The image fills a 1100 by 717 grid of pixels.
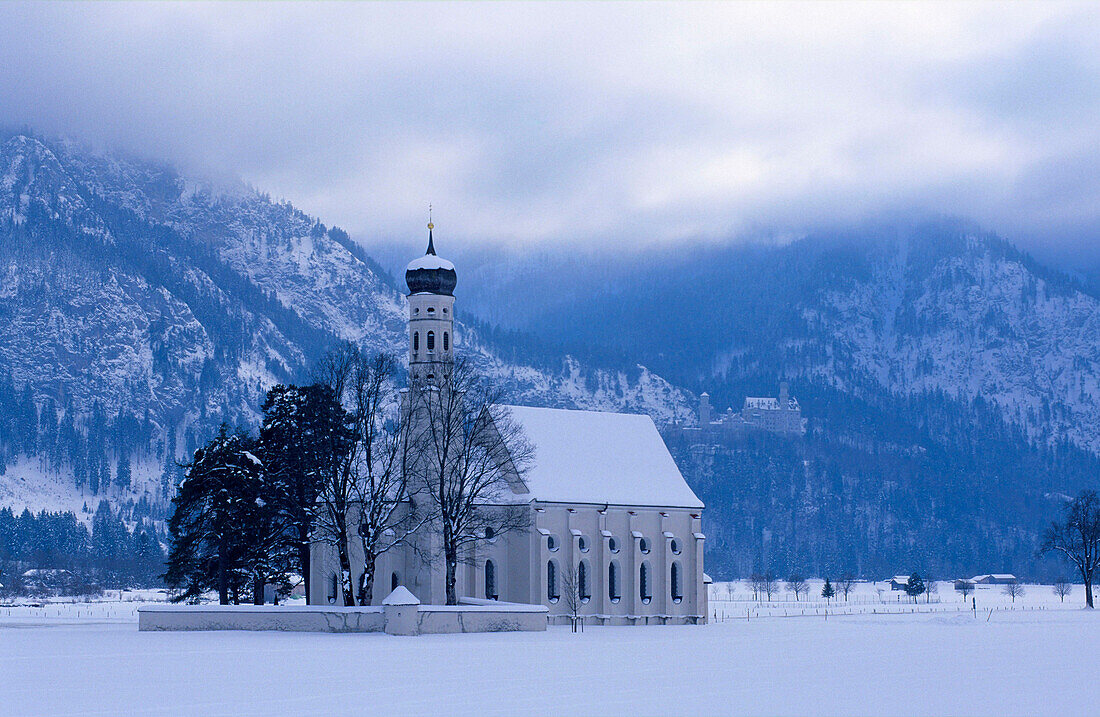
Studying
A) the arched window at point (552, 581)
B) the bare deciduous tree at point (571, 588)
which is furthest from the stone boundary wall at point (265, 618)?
the arched window at point (552, 581)

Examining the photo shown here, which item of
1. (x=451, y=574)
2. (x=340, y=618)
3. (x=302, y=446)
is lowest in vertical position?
(x=340, y=618)

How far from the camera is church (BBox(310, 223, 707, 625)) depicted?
284 ft

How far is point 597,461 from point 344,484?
70.6 ft

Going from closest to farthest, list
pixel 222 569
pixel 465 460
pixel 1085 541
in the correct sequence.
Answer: pixel 222 569, pixel 465 460, pixel 1085 541

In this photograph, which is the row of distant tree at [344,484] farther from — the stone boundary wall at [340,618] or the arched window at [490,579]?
the stone boundary wall at [340,618]

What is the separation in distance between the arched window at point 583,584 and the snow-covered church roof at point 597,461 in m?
4.11

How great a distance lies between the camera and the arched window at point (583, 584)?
294 ft

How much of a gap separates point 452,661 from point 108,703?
16577 mm

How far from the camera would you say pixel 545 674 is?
46188 millimetres

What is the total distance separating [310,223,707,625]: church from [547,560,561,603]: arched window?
0.06m

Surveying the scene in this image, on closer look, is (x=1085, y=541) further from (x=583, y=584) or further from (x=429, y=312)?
(x=429, y=312)

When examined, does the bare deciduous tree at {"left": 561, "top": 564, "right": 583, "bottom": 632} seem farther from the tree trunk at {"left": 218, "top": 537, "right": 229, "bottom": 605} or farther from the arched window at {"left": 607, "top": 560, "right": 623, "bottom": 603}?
the tree trunk at {"left": 218, "top": 537, "right": 229, "bottom": 605}

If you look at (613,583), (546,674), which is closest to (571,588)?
(613,583)

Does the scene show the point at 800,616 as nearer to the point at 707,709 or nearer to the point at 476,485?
the point at 476,485
